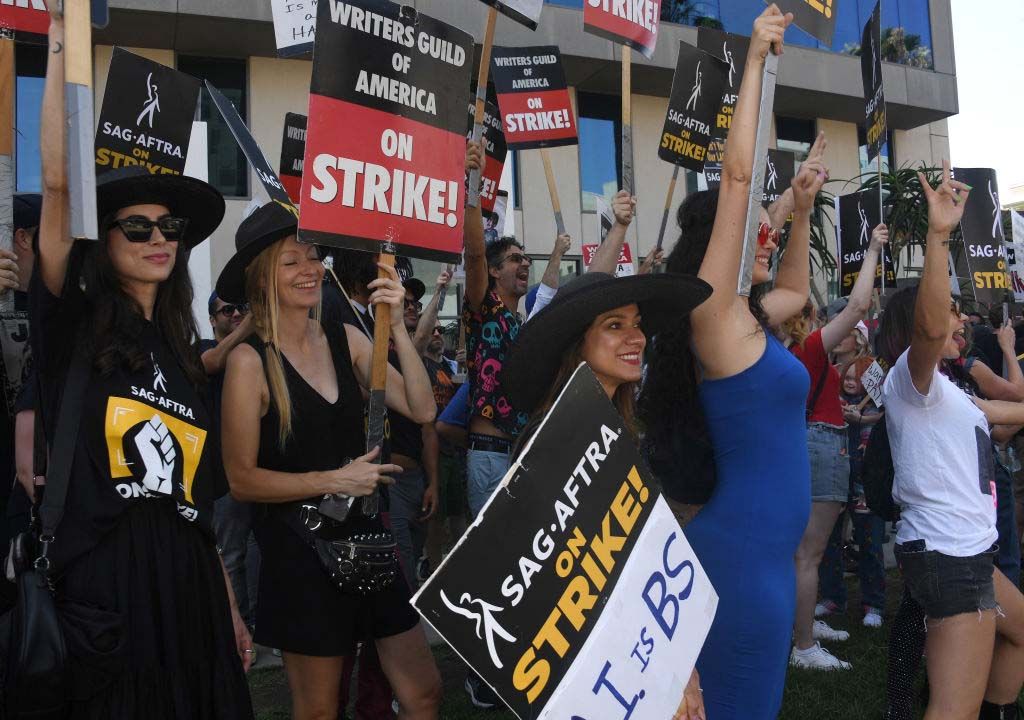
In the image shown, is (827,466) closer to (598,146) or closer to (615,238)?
(615,238)

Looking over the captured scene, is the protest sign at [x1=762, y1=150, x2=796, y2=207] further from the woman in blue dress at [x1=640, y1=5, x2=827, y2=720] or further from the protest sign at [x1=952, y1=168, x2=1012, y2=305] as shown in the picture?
the woman in blue dress at [x1=640, y1=5, x2=827, y2=720]

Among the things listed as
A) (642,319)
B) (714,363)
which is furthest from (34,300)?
(714,363)

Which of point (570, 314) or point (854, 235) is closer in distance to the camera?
point (570, 314)

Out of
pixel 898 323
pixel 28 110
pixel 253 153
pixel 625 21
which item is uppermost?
pixel 28 110

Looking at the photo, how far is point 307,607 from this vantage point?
3.13 meters

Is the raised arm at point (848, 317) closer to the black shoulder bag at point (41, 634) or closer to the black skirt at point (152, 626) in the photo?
the black skirt at point (152, 626)

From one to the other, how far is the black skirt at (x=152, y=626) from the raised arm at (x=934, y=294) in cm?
255

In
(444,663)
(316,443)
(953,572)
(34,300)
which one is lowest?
(444,663)

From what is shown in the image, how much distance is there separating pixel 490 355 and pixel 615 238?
903mm

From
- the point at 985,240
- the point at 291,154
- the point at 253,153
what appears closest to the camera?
the point at 253,153

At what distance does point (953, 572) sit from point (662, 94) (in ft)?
57.6

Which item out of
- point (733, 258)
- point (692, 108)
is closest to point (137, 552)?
point (733, 258)

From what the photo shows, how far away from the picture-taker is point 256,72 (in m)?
16.8

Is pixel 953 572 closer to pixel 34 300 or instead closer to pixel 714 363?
pixel 714 363
